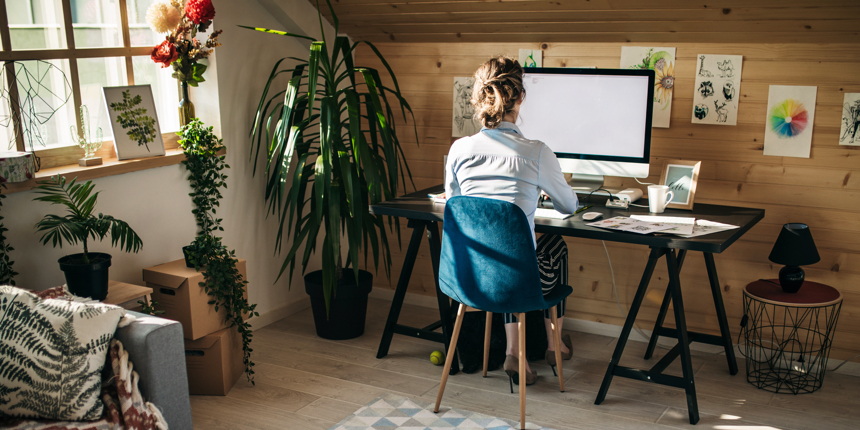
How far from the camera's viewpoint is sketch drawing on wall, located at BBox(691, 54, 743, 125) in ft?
9.27

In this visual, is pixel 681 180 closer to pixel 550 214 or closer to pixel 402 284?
pixel 550 214

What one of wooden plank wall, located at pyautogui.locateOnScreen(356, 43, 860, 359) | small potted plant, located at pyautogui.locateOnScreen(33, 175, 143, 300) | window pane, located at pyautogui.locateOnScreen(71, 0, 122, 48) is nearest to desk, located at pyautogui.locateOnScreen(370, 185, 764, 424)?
wooden plank wall, located at pyautogui.locateOnScreen(356, 43, 860, 359)

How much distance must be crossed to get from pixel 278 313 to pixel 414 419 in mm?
1286

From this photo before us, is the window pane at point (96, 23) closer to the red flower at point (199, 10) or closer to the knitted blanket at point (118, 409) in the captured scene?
the red flower at point (199, 10)

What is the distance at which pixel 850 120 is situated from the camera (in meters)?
2.68

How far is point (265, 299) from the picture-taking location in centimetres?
340

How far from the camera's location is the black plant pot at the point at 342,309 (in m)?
3.15

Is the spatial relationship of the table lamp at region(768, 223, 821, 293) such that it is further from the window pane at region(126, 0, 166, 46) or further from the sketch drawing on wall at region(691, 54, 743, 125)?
the window pane at region(126, 0, 166, 46)

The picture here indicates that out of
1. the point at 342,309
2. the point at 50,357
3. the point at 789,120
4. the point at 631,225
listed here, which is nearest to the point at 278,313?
the point at 342,309

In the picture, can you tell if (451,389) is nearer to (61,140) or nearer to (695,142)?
(695,142)

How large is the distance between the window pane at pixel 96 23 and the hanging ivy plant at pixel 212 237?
44 centimetres

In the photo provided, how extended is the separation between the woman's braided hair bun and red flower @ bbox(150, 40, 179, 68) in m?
1.27

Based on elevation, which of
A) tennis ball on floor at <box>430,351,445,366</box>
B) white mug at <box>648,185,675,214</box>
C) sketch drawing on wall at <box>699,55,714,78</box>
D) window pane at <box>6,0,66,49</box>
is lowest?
tennis ball on floor at <box>430,351,445,366</box>

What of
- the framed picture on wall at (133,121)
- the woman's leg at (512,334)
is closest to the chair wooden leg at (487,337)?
the woman's leg at (512,334)
